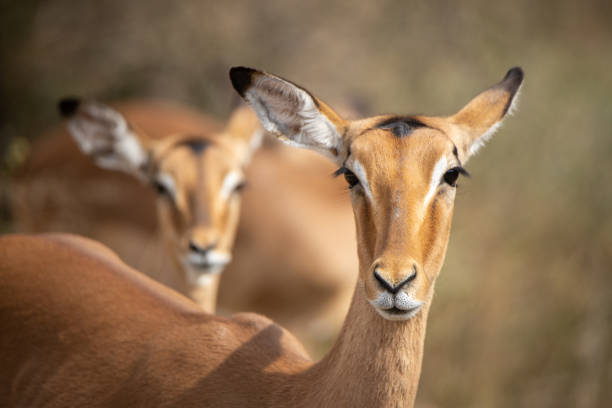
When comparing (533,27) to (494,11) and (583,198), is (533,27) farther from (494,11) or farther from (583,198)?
(583,198)

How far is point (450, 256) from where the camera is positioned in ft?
26.6

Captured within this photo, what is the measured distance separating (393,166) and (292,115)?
59cm

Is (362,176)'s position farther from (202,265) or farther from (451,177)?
(202,265)

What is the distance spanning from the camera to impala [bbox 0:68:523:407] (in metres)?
2.62

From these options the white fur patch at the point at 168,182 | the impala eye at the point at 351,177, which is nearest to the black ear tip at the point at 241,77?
the impala eye at the point at 351,177

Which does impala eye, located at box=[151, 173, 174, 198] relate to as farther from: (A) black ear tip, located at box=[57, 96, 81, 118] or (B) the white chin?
(B) the white chin

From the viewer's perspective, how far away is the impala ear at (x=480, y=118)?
301 centimetres

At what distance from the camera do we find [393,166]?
8.68 feet

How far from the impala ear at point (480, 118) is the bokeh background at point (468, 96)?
3.87 meters

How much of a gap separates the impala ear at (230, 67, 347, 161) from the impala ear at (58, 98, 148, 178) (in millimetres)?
2295

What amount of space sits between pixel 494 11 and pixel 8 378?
32.4ft

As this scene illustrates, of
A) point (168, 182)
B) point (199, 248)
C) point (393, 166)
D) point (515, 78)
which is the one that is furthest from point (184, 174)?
point (393, 166)

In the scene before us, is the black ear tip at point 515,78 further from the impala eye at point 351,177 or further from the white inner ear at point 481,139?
the impala eye at point 351,177

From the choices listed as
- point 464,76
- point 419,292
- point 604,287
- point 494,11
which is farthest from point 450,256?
point 419,292
